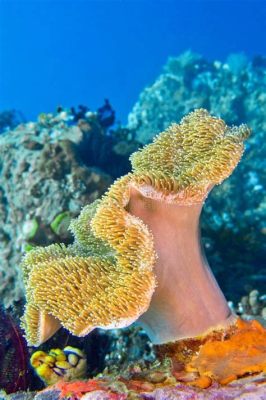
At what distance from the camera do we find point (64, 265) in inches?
93.2

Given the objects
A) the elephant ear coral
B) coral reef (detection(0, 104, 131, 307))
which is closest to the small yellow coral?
the elephant ear coral

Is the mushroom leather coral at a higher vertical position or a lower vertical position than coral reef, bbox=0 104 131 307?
lower

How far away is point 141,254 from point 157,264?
20cm

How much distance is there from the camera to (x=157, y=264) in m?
2.31

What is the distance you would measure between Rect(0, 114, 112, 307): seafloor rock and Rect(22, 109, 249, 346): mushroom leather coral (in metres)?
3.18

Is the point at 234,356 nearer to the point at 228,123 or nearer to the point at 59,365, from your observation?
the point at 59,365

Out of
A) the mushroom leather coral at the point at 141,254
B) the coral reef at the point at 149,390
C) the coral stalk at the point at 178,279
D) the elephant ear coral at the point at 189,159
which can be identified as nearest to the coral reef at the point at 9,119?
the elephant ear coral at the point at 189,159

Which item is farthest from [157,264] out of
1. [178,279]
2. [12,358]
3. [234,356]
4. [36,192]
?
[36,192]

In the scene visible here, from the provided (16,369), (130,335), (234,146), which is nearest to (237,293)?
(130,335)

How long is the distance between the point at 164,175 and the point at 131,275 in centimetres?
60

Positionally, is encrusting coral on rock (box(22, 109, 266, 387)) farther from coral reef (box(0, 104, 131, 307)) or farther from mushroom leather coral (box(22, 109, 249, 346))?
coral reef (box(0, 104, 131, 307))

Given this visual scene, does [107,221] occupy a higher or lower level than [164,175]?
lower

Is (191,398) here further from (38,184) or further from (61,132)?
(61,132)

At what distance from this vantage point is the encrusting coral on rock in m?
2.15
